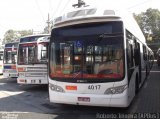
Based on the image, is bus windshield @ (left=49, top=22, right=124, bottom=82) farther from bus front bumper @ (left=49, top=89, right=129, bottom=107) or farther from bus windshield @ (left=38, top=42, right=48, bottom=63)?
bus windshield @ (left=38, top=42, right=48, bottom=63)

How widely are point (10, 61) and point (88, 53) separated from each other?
424 inches

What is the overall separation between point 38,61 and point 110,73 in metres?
5.98

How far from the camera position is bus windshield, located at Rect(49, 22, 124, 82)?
25.7 feet

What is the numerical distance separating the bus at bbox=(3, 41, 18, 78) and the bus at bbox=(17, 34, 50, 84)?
3.52m

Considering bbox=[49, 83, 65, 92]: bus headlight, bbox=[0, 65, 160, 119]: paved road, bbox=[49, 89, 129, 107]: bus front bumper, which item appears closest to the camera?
bbox=[49, 89, 129, 107]: bus front bumper

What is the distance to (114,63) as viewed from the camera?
783 cm

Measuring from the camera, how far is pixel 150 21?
83.6 meters

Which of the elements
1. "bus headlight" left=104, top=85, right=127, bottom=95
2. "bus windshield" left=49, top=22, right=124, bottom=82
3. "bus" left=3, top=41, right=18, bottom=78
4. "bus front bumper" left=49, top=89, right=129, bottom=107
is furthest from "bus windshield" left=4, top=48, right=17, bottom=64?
"bus headlight" left=104, top=85, right=127, bottom=95

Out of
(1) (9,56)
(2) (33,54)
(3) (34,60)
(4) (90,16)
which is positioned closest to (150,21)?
(1) (9,56)

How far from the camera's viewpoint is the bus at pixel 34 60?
514 inches

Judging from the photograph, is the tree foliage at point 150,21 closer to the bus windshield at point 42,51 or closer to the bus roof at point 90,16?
the bus windshield at point 42,51

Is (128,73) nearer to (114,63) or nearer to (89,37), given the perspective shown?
(114,63)

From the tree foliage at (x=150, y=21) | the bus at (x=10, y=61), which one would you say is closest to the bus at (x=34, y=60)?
the bus at (x=10, y=61)

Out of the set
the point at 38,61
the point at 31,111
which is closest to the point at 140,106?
the point at 31,111
